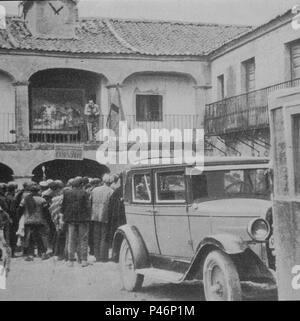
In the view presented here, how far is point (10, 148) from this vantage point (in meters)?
9.80

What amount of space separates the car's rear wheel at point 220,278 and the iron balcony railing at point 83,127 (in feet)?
21.2

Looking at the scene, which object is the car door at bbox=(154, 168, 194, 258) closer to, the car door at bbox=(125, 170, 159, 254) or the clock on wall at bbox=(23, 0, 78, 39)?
the car door at bbox=(125, 170, 159, 254)

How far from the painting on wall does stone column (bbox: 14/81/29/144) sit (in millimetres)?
799

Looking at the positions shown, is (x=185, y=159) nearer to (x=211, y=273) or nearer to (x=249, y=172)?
(x=249, y=172)

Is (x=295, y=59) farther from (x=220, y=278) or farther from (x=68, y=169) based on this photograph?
(x=68, y=169)

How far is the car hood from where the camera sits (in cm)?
468

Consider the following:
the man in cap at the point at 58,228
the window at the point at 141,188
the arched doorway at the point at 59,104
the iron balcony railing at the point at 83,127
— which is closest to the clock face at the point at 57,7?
the man in cap at the point at 58,228

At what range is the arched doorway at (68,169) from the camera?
12.7 meters

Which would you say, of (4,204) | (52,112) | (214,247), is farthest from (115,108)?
A: (214,247)

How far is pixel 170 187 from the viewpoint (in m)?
5.26

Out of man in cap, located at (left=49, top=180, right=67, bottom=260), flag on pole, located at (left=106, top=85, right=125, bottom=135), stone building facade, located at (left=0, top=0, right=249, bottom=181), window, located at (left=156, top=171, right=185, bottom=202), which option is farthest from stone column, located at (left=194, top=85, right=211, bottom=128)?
window, located at (left=156, top=171, right=185, bottom=202)

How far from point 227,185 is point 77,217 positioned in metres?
2.55

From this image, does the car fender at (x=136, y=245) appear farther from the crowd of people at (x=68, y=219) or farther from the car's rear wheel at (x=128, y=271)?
the crowd of people at (x=68, y=219)
